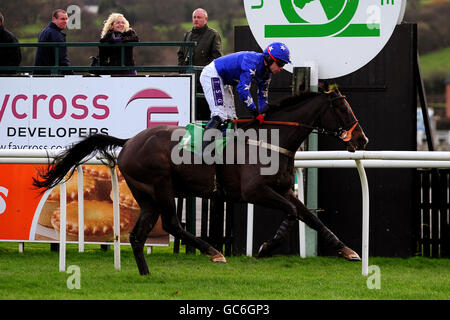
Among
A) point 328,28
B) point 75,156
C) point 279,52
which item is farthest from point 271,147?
point 328,28

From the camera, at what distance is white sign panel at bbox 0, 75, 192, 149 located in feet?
27.9

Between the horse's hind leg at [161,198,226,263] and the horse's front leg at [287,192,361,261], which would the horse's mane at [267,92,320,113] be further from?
the horse's hind leg at [161,198,226,263]

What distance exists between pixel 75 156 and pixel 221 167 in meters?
1.23

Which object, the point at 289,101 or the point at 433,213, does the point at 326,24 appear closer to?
the point at 289,101

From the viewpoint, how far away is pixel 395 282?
6141 millimetres

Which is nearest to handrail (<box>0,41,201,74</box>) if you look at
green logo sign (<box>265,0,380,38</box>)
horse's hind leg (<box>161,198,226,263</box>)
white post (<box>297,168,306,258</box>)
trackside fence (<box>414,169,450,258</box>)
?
green logo sign (<box>265,0,380,38</box>)

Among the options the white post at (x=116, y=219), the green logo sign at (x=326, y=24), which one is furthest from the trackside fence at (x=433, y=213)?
the white post at (x=116, y=219)

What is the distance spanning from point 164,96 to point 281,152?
234 centimetres

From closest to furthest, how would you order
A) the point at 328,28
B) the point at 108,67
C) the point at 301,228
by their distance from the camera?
the point at 328,28, the point at 301,228, the point at 108,67

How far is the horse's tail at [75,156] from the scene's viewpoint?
668 centimetres

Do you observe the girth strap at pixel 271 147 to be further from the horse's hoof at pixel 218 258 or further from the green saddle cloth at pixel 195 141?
the horse's hoof at pixel 218 258

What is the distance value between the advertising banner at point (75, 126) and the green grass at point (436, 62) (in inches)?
2590

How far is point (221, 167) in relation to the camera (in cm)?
666

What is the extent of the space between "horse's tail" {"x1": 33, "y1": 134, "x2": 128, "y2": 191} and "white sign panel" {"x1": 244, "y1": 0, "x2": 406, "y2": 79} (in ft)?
6.69
